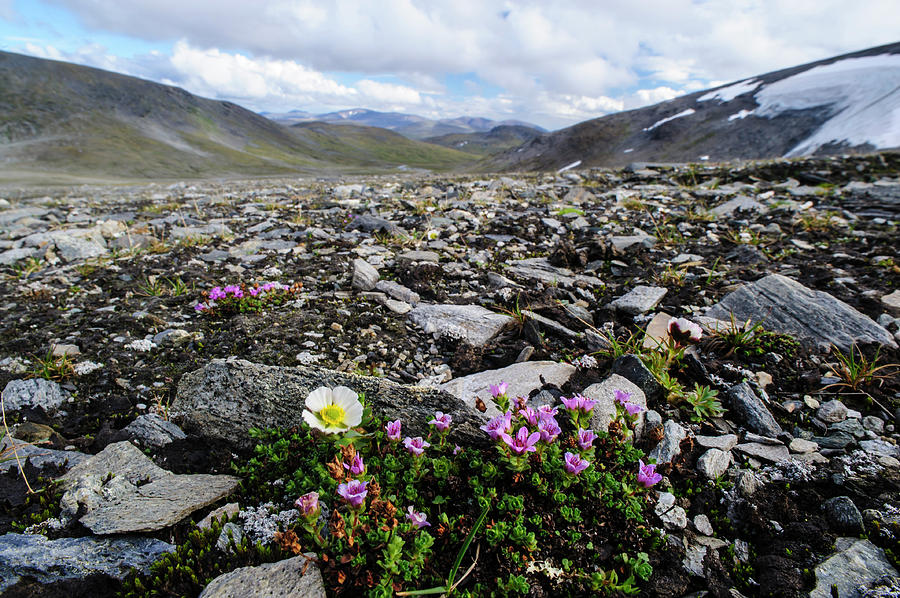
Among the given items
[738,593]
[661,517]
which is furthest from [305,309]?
[738,593]

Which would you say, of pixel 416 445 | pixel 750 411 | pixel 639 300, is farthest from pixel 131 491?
pixel 639 300

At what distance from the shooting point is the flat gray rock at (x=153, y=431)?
114 inches

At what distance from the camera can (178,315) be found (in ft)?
15.5

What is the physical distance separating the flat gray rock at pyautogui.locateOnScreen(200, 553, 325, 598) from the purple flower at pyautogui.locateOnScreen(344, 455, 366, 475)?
0.43m

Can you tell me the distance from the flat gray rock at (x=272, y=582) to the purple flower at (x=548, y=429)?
4.41ft

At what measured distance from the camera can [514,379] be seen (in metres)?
3.39

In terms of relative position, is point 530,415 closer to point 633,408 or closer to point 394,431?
point 633,408

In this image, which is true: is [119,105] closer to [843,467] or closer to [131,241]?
[131,241]

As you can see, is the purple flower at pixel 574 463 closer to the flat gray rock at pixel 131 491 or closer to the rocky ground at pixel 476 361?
the rocky ground at pixel 476 361

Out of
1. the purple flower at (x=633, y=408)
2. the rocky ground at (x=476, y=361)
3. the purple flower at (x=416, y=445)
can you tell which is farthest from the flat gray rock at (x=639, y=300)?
the purple flower at (x=416, y=445)

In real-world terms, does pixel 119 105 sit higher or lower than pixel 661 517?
higher

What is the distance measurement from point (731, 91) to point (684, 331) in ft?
294

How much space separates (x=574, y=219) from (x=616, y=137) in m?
81.3

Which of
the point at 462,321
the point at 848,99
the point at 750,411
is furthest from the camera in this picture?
the point at 848,99
